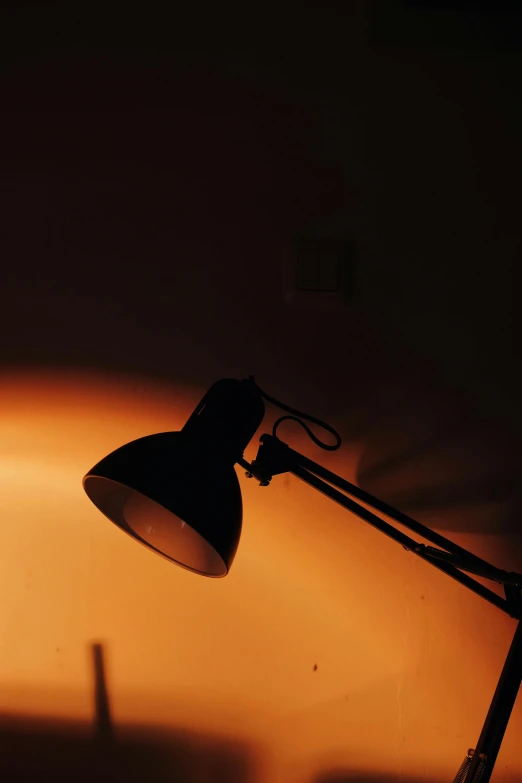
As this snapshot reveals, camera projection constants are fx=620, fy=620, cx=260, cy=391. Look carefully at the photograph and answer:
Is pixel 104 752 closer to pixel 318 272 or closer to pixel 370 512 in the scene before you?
pixel 370 512

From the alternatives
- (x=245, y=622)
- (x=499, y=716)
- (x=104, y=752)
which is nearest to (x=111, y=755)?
(x=104, y=752)

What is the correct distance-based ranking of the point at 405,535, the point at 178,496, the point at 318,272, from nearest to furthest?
→ the point at 178,496, the point at 405,535, the point at 318,272

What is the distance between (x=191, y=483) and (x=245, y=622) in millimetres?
456

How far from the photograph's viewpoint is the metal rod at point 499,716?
0.77m

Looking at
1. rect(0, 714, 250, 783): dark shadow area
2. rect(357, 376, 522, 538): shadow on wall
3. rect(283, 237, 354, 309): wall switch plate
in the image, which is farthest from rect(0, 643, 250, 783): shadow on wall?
rect(283, 237, 354, 309): wall switch plate

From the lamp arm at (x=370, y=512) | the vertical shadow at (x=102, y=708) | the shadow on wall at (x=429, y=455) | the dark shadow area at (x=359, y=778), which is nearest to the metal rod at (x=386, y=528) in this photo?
the lamp arm at (x=370, y=512)

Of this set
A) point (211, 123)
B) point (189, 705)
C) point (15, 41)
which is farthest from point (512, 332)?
point (15, 41)

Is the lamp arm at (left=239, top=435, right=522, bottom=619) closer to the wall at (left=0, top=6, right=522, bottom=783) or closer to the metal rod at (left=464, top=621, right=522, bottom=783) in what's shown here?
the metal rod at (left=464, top=621, right=522, bottom=783)

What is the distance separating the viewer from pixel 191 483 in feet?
2.09

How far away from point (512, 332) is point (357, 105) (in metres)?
0.43

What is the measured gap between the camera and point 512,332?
97 cm

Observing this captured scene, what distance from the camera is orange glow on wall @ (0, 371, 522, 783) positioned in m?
0.98

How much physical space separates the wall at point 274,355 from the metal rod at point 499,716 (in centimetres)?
19

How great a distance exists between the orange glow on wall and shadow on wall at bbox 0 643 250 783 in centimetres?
2
